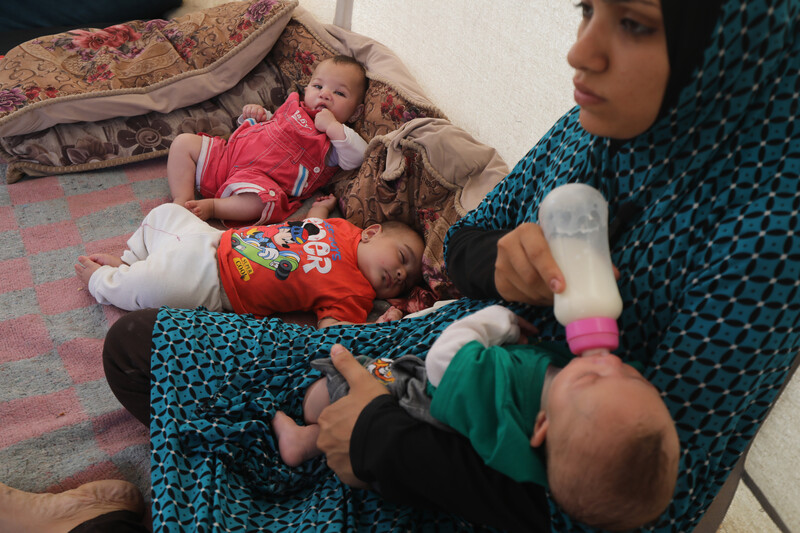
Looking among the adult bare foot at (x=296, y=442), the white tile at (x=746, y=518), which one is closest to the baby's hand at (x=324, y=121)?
the adult bare foot at (x=296, y=442)

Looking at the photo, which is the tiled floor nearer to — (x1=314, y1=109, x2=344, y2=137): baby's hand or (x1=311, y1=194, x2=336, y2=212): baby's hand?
(x1=311, y1=194, x2=336, y2=212): baby's hand

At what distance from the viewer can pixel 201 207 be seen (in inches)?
84.8

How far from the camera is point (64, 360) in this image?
1.63 metres

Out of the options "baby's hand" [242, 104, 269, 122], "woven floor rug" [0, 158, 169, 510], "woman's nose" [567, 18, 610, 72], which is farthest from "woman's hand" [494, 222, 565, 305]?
"baby's hand" [242, 104, 269, 122]

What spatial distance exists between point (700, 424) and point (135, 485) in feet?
3.88

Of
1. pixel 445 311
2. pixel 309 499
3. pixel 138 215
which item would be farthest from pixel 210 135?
pixel 309 499

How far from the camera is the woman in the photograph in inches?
32.1

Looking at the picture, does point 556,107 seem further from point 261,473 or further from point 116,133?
point 116,133

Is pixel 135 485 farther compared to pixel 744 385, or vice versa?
pixel 135 485

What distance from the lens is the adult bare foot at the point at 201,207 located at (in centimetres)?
214

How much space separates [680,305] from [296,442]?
2.48ft

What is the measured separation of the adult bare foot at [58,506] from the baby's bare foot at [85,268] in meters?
0.74

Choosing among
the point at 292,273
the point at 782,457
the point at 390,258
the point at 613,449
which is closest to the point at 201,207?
the point at 292,273

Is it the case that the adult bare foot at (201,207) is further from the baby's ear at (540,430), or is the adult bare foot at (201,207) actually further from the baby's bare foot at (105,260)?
the baby's ear at (540,430)
